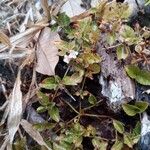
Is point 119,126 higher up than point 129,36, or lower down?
lower down

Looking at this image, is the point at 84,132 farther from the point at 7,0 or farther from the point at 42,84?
the point at 7,0

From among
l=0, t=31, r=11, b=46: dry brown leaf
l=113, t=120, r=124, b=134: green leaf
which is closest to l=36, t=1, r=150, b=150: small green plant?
l=113, t=120, r=124, b=134: green leaf

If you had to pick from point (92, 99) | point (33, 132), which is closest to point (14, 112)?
point (33, 132)

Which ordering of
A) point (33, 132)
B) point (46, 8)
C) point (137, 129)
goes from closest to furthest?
point (137, 129) → point (33, 132) → point (46, 8)

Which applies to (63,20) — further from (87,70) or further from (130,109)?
(130,109)

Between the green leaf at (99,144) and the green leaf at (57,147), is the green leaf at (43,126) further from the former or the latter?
the green leaf at (99,144)

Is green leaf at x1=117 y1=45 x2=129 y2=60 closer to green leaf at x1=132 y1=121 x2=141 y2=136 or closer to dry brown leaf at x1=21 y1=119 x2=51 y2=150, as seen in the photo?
green leaf at x1=132 y1=121 x2=141 y2=136

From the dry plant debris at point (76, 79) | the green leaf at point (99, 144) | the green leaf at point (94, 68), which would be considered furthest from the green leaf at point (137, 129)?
the green leaf at point (94, 68)
